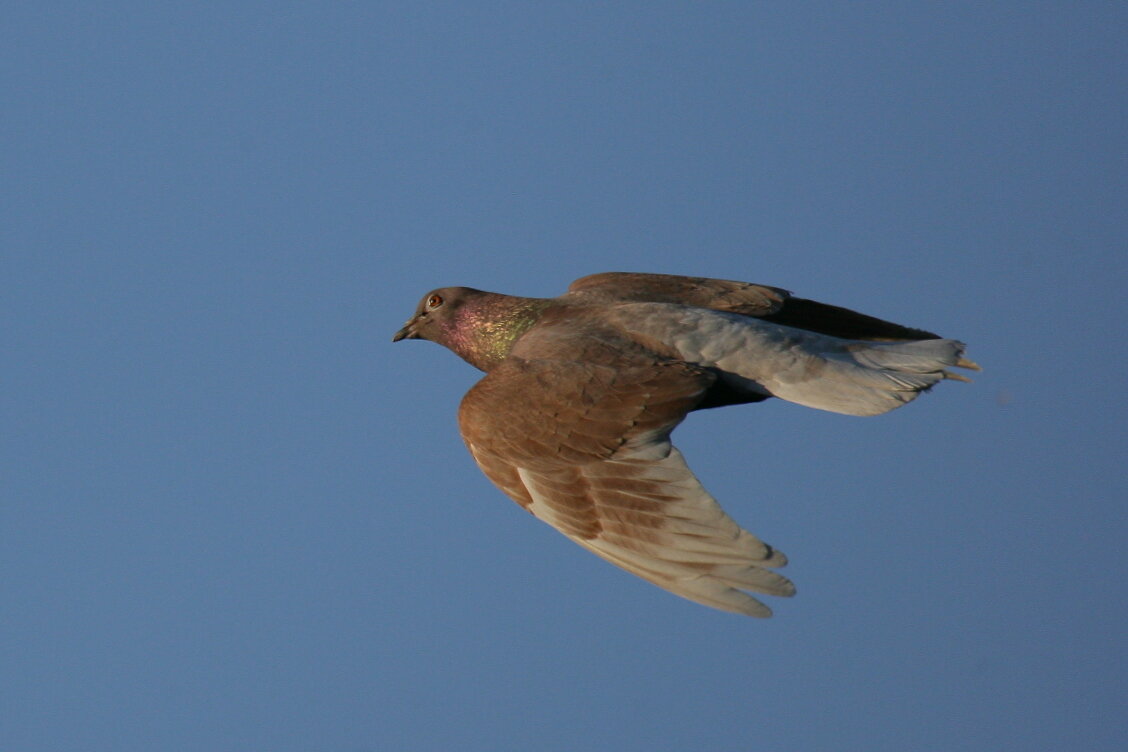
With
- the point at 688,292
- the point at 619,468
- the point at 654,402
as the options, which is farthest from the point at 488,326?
the point at 619,468

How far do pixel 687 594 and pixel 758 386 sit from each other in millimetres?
1975

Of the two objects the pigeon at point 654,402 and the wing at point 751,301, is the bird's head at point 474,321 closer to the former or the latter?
the pigeon at point 654,402

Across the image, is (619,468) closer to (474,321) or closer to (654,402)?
(654,402)

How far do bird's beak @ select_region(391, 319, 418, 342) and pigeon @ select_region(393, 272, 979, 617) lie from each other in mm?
1753

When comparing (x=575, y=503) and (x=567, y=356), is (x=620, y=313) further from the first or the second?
(x=575, y=503)

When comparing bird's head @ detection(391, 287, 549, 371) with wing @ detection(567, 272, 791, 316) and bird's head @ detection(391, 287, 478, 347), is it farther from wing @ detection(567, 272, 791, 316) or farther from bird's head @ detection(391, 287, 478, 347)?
wing @ detection(567, 272, 791, 316)

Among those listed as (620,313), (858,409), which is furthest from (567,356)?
(858,409)

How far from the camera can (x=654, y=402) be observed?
372 inches

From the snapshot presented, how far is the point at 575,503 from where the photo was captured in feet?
30.8

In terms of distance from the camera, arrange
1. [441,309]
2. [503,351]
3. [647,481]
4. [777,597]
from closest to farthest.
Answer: [777,597] < [647,481] < [503,351] < [441,309]

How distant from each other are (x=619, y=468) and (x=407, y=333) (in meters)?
4.20

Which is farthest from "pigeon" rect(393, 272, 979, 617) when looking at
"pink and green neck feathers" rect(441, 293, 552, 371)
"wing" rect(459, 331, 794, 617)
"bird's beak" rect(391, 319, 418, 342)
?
"bird's beak" rect(391, 319, 418, 342)

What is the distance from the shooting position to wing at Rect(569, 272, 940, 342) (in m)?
11.4

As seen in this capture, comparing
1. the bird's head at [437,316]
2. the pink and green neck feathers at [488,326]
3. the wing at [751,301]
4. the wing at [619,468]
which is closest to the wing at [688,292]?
the wing at [751,301]
